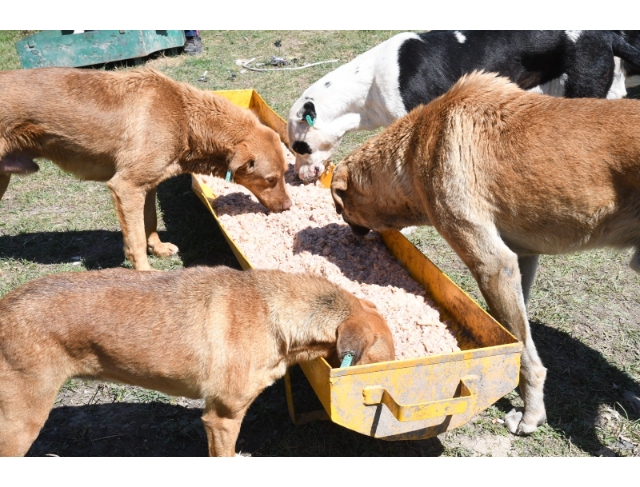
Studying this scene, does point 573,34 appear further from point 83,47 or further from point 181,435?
point 83,47

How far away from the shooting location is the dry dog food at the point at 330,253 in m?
4.94

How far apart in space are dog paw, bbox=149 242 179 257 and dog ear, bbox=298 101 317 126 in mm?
2046

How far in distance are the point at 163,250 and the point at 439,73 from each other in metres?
3.57

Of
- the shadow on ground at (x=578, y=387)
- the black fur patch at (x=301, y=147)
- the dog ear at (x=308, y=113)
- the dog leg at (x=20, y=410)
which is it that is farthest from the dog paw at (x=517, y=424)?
the dog ear at (x=308, y=113)

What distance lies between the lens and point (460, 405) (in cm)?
386

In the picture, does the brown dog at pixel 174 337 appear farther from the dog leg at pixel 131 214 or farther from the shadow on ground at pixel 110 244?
the shadow on ground at pixel 110 244

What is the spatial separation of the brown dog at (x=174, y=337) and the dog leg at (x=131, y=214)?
6.89 ft

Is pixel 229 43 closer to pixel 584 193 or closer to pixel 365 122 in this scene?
pixel 365 122

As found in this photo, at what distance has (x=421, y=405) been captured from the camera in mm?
3703

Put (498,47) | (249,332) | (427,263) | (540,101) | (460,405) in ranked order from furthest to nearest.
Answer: (498,47) → (427,263) → (540,101) → (249,332) → (460,405)

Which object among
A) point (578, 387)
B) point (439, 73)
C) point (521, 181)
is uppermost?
point (439, 73)

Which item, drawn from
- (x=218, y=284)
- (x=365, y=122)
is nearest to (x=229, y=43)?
(x=365, y=122)

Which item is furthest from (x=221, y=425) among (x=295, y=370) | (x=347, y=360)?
(x=295, y=370)

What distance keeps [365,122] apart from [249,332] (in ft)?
14.7
